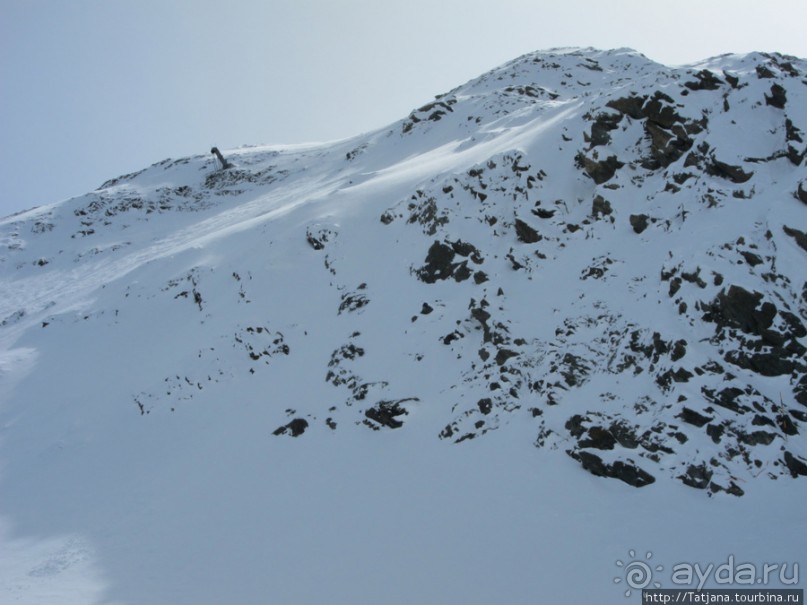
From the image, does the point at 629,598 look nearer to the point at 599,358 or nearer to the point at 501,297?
the point at 599,358

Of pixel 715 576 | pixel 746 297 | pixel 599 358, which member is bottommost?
pixel 715 576

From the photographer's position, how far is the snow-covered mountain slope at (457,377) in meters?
11.9

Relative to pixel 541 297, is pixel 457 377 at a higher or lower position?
lower

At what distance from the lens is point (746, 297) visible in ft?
45.1

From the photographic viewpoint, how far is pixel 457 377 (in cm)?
1683

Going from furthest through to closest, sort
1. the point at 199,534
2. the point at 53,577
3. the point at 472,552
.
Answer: the point at 199,534 → the point at 53,577 → the point at 472,552

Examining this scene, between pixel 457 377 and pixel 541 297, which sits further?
pixel 541 297

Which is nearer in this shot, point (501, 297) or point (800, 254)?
point (800, 254)

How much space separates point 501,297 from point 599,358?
4574 mm

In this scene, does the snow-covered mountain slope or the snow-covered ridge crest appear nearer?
the snow-covered mountain slope

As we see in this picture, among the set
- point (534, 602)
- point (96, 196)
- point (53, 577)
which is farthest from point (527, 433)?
point (96, 196)

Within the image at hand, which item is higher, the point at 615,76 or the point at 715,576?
the point at 615,76

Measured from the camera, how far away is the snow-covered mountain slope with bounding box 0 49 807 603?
1191 cm

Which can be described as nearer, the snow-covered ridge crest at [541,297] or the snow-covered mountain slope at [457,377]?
the snow-covered mountain slope at [457,377]
